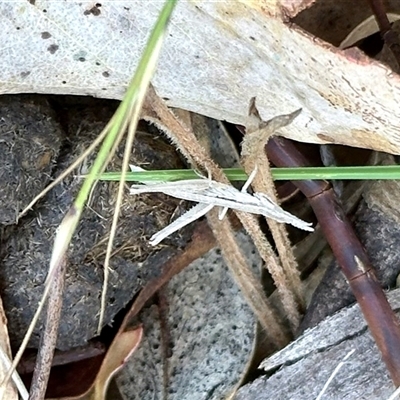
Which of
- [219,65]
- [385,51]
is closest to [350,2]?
[385,51]

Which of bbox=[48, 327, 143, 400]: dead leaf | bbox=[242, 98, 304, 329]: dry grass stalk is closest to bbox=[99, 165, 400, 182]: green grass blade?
bbox=[242, 98, 304, 329]: dry grass stalk

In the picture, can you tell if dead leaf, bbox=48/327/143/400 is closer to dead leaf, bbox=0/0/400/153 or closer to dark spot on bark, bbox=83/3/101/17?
dead leaf, bbox=0/0/400/153

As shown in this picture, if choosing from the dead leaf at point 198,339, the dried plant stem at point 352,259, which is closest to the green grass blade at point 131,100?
the dried plant stem at point 352,259

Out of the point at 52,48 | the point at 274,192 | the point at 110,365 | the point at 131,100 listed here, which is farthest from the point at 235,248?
the point at 131,100

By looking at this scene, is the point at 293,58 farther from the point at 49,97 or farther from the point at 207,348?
the point at 207,348

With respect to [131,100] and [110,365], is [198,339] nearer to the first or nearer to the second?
[110,365]

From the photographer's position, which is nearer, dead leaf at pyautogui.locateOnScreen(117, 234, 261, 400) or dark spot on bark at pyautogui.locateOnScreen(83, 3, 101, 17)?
dark spot on bark at pyautogui.locateOnScreen(83, 3, 101, 17)

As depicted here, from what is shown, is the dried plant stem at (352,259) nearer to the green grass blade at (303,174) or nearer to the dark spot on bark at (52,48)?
the green grass blade at (303,174)
